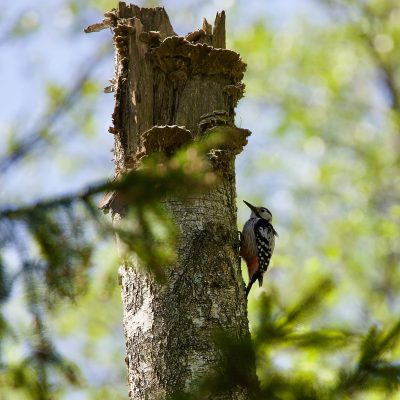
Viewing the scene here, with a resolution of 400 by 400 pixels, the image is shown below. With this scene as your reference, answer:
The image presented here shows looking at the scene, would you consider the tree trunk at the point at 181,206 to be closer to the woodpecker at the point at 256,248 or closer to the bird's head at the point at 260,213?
the woodpecker at the point at 256,248

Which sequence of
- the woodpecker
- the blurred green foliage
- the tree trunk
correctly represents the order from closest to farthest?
the tree trunk → the woodpecker → the blurred green foliage

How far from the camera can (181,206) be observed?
12.7 ft

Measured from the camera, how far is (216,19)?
4.64 m

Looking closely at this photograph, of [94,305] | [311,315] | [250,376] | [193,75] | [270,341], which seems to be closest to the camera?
[250,376]

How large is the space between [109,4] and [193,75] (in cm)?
1034

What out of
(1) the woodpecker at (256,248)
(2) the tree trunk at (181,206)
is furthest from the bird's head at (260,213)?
(2) the tree trunk at (181,206)

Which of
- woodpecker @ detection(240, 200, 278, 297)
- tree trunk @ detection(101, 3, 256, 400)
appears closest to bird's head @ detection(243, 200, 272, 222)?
woodpecker @ detection(240, 200, 278, 297)

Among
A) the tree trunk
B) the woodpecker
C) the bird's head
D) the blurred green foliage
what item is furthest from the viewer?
the blurred green foliage

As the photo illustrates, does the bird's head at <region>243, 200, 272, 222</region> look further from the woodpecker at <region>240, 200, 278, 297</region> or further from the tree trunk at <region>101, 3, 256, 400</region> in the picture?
the tree trunk at <region>101, 3, 256, 400</region>

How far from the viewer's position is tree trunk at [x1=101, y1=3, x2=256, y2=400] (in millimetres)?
3453

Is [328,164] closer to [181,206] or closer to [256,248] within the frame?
[256,248]

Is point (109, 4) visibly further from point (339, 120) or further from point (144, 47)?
point (144, 47)

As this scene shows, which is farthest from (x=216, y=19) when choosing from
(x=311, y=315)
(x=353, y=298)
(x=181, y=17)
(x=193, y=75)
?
(x=353, y=298)

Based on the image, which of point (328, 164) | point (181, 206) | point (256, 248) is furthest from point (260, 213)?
point (328, 164)
